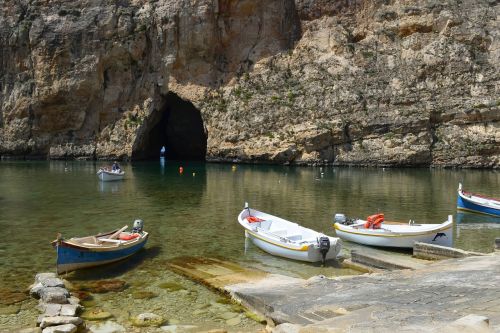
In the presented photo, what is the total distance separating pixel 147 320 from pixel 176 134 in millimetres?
74843

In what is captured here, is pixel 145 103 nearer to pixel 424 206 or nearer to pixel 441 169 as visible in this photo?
pixel 441 169

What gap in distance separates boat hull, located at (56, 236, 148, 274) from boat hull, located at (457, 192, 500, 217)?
19.5 metres

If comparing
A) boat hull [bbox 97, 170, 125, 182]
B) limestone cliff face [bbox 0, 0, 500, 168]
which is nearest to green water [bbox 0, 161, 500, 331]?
boat hull [bbox 97, 170, 125, 182]

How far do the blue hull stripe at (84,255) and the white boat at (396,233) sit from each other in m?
8.46

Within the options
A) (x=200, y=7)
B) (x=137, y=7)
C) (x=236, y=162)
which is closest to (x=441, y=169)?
(x=236, y=162)

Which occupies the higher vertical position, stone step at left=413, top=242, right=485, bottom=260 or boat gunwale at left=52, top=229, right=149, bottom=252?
boat gunwale at left=52, top=229, right=149, bottom=252

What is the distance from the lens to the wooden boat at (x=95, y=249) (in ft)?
45.9

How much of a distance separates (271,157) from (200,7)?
75.1ft

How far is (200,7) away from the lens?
219 feet

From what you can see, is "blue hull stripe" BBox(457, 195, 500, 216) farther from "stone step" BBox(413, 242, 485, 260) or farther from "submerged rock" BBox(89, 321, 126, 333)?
"submerged rock" BBox(89, 321, 126, 333)

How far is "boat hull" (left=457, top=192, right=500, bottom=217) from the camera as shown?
25.9 m

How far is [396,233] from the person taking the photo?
57.1 ft

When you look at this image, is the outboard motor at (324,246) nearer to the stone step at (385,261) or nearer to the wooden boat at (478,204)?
the stone step at (385,261)

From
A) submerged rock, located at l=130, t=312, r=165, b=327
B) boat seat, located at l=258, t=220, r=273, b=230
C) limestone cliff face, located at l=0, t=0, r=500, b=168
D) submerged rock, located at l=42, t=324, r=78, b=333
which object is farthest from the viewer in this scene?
limestone cliff face, located at l=0, t=0, r=500, b=168
